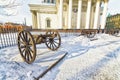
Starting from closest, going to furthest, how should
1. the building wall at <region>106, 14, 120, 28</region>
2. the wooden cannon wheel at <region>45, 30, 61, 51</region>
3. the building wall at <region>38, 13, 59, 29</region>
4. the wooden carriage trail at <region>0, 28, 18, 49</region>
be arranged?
the wooden cannon wheel at <region>45, 30, 61, 51</region> → the wooden carriage trail at <region>0, 28, 18, 49</region> → the building wall at <region>38, 13, 59, 29</region> → the building wall at <region>106, 14, 120, 28</region>

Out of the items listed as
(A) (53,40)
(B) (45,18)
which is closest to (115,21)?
(B) (45,18)

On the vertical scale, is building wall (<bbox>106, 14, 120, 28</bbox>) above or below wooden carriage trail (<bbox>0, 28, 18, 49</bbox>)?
above

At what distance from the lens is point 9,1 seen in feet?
20.6

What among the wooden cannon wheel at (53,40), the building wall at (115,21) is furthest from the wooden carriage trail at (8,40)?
the building wall at (115,21)

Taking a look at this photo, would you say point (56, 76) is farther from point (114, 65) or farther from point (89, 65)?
point (114, 65)

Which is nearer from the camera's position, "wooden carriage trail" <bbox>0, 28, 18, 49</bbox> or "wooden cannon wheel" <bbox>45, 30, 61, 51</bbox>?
"wooden cannon wheel" <bbox>45, 30, 61, 51</bbox>

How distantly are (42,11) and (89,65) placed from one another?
27554mm

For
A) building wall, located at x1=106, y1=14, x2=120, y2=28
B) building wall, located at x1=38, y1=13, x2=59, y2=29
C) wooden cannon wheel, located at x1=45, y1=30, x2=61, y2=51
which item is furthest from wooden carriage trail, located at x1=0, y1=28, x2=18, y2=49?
building wall, located at x1=106, y1=14, x2=120, y2=28

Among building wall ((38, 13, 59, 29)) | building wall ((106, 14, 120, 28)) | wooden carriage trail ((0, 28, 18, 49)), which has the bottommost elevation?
wooden carriage trail ((0, 28, 18, 49))

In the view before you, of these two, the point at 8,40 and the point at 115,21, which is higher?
the point at 115,21

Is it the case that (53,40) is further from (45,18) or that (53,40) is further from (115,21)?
(115,21)

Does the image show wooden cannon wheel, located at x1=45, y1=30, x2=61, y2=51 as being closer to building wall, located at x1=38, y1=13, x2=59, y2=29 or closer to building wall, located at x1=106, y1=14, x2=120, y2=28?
building wall, located at x1=38, y1=13, x2=59, y2=29

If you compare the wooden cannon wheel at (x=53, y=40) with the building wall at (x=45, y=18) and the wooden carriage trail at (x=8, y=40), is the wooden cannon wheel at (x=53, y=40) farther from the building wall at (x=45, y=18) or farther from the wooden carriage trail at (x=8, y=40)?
the building wall at (x=45, y=18)

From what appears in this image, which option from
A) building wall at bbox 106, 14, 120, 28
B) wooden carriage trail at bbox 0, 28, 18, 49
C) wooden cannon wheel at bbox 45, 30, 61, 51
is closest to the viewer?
wooden cannon wheel at bbox 45, 30, 61, 51
